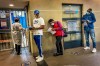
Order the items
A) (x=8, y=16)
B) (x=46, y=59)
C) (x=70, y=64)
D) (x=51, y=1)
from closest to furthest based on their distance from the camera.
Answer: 1. (x=70, y=64)
2. (x=46, y=59)
3. (x=51, y=1)
4. (x=8, y=16)

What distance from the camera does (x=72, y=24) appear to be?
7035 millimetres

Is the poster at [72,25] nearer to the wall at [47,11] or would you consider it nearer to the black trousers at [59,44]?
the wall at [47,11]

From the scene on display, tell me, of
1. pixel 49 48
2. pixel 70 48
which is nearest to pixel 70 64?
pixel 49 48

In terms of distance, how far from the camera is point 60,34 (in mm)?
5676

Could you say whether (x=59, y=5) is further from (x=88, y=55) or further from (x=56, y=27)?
(x=88, y=55)

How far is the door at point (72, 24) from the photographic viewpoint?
6852 mm

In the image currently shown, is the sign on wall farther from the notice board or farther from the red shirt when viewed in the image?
the red shirt

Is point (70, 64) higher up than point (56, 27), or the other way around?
point (56, 27)

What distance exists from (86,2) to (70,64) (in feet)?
11.6

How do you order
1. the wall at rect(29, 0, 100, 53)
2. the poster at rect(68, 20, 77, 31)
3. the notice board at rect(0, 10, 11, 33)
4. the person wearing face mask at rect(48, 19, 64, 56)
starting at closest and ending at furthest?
the person wearing face mask at rect(48, 19, 64, 56), the wall at rect(29, 0, 100, 53), the poster at rect(68, 20, 77, 31), the notice board at rect(0, 10, 11, 33)

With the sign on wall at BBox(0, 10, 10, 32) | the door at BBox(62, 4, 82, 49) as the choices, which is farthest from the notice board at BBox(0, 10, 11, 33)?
the door at BBox(62, 4, 82, 49)

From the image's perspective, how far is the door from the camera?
22.5 feet

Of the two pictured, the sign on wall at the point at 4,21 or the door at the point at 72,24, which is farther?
the sign on wall at the point at 4,21

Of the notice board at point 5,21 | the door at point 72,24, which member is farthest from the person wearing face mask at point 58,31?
the notice board at point 5,21
